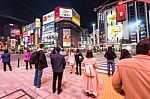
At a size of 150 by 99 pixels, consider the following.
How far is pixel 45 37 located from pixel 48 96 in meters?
95.1

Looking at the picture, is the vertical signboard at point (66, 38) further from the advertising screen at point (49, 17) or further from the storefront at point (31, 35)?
the storefront at point (31, 35)

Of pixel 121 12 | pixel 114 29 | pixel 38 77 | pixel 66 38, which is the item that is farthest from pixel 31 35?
pixel 38 77

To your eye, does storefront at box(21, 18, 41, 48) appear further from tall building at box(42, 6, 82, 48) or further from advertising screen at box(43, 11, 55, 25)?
tall building at box(42, 6, 82, 48)

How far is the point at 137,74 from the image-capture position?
1.91 meters

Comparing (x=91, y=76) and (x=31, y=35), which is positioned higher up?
(x=31, y=35)

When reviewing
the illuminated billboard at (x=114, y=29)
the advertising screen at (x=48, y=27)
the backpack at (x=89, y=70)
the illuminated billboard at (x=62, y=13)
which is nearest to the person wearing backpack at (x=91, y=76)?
the backpack at (x=89, y=70)

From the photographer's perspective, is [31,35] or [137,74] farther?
[31,35]

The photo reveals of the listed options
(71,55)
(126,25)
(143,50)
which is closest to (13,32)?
(126,25)

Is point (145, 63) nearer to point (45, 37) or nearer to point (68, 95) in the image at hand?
point (68, 95)

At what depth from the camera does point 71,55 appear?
11375 millimetres

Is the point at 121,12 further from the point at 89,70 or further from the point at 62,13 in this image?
the point at 62,13

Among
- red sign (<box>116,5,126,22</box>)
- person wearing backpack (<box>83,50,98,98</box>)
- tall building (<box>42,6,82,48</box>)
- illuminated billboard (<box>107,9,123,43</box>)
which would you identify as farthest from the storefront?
person wearing backpack (<box>83,50,98,98</box>)

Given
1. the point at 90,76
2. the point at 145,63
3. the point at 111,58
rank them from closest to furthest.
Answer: the point at 145,63, the point at 90,76, the point at 111,58

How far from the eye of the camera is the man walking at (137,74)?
187 cm
